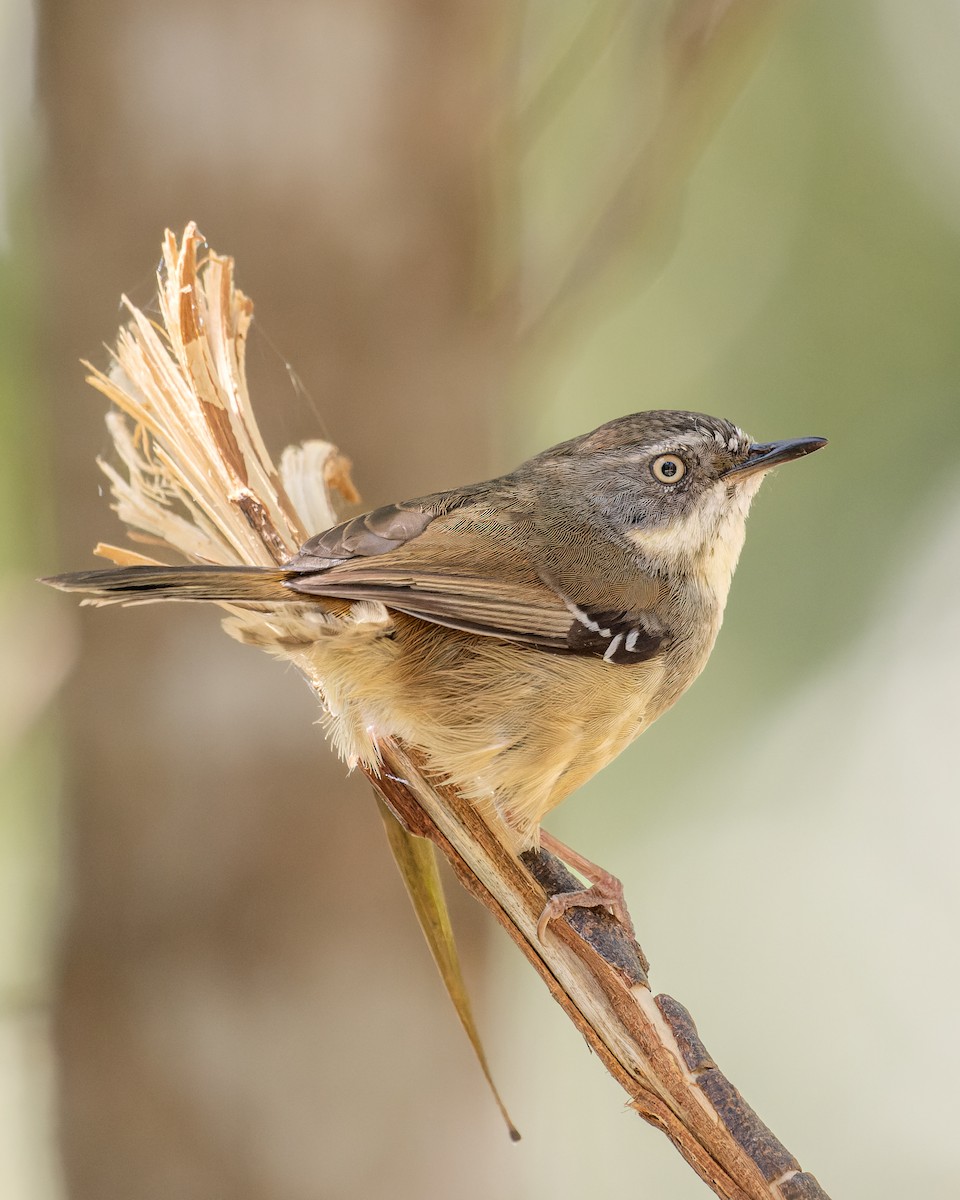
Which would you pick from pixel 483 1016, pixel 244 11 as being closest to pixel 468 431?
pixel 244 11

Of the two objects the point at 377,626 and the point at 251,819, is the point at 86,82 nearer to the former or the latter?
the point at 377,626

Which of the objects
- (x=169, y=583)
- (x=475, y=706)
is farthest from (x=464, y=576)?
(x=169, y=583)

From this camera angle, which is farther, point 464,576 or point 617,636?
point 617,636

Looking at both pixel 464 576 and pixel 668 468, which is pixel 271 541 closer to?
pixel 464 576

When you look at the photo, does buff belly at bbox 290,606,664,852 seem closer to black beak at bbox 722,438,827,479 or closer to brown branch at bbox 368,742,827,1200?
brown branch at bbox 368,742,827,1200

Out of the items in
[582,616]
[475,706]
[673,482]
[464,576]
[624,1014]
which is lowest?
[624,1014]

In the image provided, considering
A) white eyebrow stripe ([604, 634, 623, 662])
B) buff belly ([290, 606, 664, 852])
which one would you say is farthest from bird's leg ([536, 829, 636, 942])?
white eyebrow stripe ([604, 634, 623, 662])
